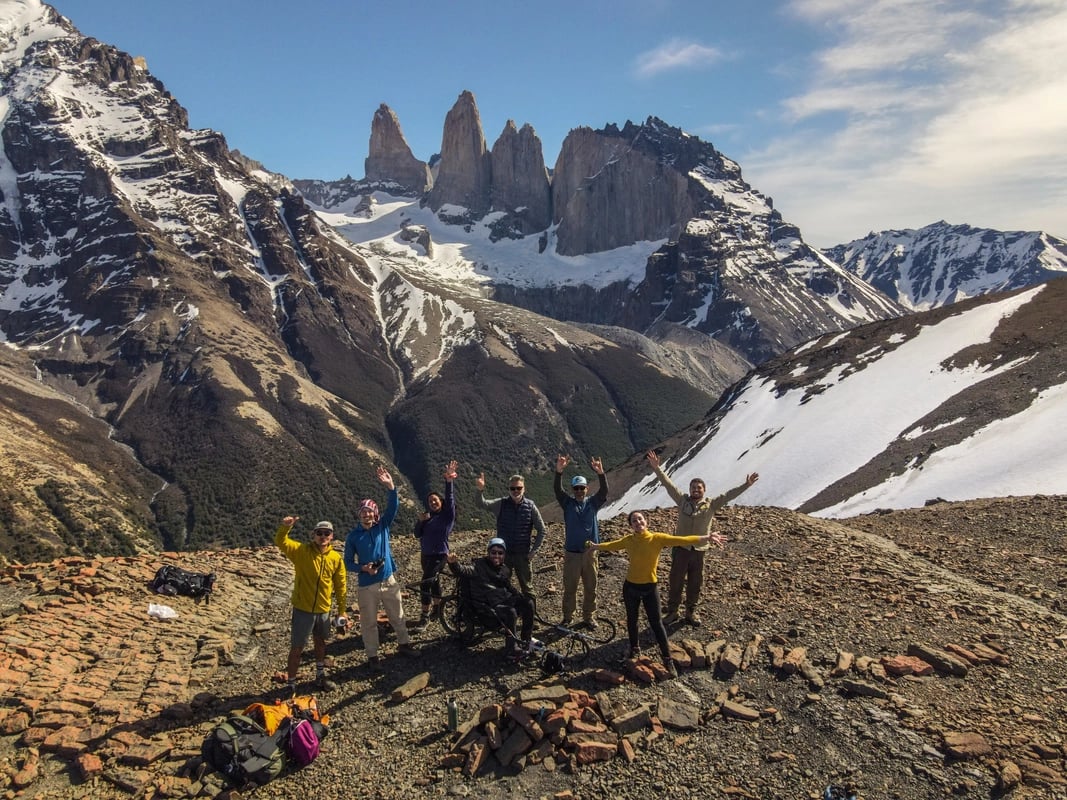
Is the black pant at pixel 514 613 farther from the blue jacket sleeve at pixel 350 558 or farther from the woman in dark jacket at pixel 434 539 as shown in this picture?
the blue jacket sleeve at pixel 350 558

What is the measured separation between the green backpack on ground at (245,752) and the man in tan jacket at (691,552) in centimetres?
890

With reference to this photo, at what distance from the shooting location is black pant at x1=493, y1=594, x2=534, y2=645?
14406mm

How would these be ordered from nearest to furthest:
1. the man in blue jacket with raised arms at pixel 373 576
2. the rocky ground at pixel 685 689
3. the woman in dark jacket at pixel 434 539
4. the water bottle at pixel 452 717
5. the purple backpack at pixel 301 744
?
1. the rocky ground at pixel 685 689
2. the purple backpack at pixel 301 744
3. the water bottle at pixel 452 717
4. the man in blue jacket with raised arms at pixel 373 576
5. the woman in dark jacket at pixel 434 539

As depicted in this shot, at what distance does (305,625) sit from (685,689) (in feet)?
26.0

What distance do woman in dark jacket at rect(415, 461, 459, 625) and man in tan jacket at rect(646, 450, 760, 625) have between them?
528cm

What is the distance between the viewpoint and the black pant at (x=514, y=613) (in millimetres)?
14406

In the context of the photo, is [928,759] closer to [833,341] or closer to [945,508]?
[945,508]

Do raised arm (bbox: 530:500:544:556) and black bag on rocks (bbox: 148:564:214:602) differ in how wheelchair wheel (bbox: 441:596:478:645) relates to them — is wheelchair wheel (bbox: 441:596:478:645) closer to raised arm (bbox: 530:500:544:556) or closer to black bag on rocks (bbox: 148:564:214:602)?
raised arm (bbox: 530:500:544:556)

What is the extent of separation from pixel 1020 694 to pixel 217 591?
20.8 metres

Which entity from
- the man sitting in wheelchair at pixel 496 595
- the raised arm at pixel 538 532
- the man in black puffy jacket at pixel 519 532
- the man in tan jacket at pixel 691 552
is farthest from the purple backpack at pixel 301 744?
the man in tan jacket at pixel 691 552

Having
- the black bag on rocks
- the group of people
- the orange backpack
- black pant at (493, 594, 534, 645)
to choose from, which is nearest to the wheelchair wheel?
the group of people

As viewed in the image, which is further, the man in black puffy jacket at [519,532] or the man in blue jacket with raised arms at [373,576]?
the man in black puffy jacket at [519,532]

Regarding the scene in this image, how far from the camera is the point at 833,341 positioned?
332ft

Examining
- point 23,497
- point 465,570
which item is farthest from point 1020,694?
point 23,497
